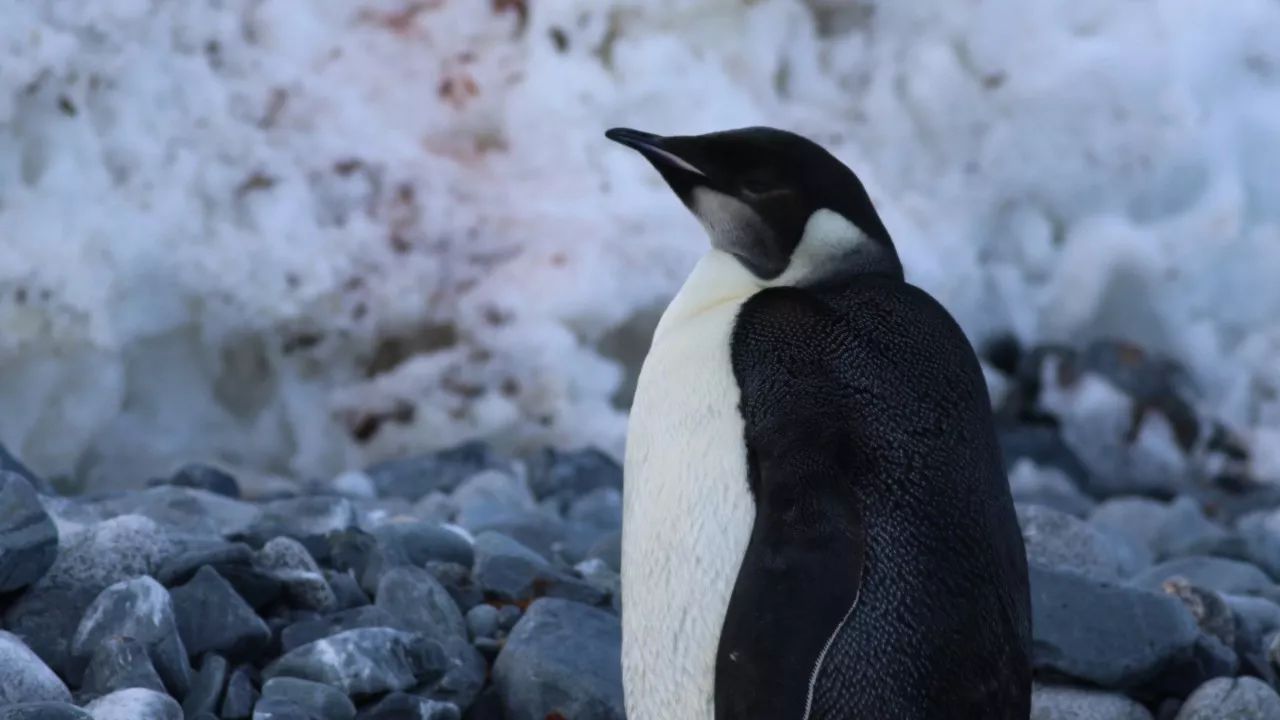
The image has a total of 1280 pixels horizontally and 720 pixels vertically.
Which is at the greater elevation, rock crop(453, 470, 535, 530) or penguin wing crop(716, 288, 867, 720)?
penguin wing crop(716, 288, 867, 720)

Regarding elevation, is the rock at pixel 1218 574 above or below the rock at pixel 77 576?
below

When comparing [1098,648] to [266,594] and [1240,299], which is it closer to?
[266,594]

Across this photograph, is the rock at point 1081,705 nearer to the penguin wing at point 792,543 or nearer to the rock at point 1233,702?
the rock at point 1233,702

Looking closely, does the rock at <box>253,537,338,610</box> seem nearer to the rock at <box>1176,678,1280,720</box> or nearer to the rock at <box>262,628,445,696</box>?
the rock at <box>262,628,445,696</box>

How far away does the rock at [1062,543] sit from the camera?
109 inches

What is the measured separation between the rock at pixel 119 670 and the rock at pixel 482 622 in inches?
20.5

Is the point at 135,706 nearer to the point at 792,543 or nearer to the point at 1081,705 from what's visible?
the point at 792,543

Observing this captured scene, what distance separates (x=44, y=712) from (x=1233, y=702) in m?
1.54

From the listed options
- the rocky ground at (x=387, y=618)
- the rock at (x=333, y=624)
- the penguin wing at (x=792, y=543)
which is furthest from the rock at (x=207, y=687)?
the penguin wing at (x=792, y=543)

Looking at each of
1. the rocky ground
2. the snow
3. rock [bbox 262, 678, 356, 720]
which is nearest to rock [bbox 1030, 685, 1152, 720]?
the rocky ground

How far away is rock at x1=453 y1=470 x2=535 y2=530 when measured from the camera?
3.25 m

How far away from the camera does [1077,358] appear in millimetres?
5160

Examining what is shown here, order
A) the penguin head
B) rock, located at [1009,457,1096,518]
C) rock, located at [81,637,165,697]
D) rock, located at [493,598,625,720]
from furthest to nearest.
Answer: rock, located at [1009,457,1096,518]
rock, located at [493,598,625,720]
the penguin head
rock, located at [81,637,165,697]

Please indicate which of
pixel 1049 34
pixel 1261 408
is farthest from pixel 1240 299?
pixel 1049 34
